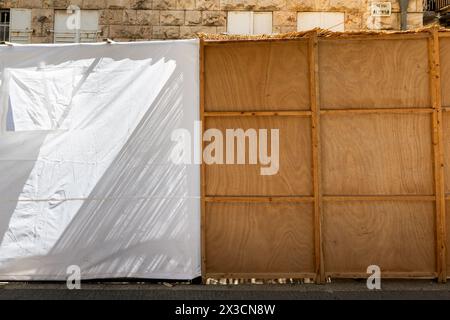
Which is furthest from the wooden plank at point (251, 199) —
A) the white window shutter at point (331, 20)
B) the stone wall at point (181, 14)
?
the white window shutter at point (331, 20)

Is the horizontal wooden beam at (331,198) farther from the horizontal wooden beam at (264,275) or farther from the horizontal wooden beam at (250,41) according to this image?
the horizontal wooden beam at (250,41)

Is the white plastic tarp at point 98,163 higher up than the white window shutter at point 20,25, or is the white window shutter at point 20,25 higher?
the white window shutter at point 20,25

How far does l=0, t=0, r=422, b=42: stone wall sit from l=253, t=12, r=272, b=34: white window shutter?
0.12 meters

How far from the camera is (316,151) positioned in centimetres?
620

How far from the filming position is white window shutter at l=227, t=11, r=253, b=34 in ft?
38.5

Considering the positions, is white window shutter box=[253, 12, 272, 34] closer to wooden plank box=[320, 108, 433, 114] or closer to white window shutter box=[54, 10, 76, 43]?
white window shutter box=[54, 10, 76, 43]

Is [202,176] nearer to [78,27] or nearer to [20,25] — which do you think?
[78,27]

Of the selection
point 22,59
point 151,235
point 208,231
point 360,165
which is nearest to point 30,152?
point 22,59

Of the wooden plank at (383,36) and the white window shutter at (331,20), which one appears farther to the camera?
the white window shutter at (331,20)

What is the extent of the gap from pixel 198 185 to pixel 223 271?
47.7 inches

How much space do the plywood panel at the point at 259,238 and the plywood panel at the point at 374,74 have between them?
1.63m

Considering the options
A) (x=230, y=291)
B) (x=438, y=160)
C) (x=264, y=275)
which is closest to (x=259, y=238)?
(x=264, y=275)

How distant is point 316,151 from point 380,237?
1434mm

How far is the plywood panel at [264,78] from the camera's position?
20.6ft
